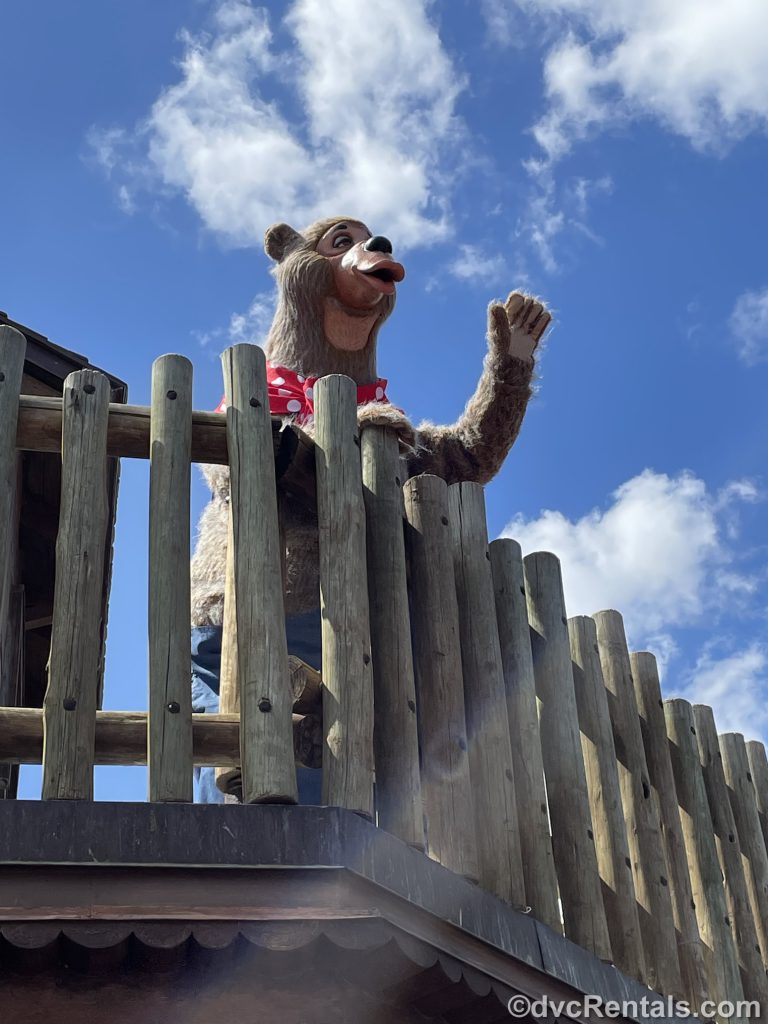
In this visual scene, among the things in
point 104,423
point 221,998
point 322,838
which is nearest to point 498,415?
point 104,423

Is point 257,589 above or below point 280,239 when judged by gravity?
below

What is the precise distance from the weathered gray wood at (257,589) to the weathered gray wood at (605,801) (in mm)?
1397

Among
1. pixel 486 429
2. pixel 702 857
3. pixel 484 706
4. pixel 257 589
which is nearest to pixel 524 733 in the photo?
pixel 484 706

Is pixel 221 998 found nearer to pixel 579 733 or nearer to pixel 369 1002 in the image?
pixel 369 1002

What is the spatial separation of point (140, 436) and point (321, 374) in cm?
181

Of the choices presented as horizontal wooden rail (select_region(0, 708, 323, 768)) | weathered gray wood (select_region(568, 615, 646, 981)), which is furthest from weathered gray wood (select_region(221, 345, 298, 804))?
weathered gray wood (select_region(568, 615, 646, 981))

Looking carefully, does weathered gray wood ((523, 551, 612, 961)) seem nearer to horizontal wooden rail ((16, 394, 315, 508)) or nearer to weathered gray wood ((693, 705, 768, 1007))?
horizontal wooden rail ((16, 394, 315, 508))

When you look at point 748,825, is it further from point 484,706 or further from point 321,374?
point 321,374

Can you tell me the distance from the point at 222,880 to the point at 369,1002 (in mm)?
442

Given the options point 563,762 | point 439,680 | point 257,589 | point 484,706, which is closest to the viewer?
point 257,589

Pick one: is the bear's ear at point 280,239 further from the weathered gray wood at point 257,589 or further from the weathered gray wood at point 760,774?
the weathered gray wood at point 760,774

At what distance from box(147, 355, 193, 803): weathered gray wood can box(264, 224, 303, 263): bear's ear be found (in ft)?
6.67

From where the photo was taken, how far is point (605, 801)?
4195mm

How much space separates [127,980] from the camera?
2771mm
